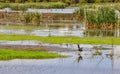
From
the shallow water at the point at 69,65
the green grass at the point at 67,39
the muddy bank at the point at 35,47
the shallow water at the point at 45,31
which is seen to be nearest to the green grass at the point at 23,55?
the shallow water at the point at 69,65

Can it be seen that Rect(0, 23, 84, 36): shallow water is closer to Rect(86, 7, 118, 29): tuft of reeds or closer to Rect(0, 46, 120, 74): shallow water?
Rect(86, 7, 118, 29): tuft of reeds

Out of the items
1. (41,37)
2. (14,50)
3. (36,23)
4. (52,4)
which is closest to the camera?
(14,50)

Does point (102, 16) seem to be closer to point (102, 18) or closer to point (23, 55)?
point (102, 18)

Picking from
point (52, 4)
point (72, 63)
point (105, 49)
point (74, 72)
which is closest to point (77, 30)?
point (105, 49)

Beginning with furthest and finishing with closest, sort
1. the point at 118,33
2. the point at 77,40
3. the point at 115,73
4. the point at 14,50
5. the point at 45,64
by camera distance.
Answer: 1. the point at 118,33
2. the point at 77,40
3. the point at 14,50
4. the point at 45,64
5. the point at 115,73

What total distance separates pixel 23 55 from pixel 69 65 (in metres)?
3.34

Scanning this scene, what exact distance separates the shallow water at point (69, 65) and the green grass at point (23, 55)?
69cm

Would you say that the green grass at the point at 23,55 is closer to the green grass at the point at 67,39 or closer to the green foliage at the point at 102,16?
the green grass at the point at 67,39

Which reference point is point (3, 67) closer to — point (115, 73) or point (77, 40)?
point (115, 73)

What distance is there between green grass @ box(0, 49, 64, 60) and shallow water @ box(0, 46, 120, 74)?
0.69m

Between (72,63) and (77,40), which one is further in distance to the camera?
(77,40)

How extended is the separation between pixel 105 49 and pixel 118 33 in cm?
1023

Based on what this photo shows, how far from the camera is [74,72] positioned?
2483cm

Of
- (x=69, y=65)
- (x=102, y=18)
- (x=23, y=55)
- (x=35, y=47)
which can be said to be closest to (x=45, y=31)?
(x=102, y=18)
